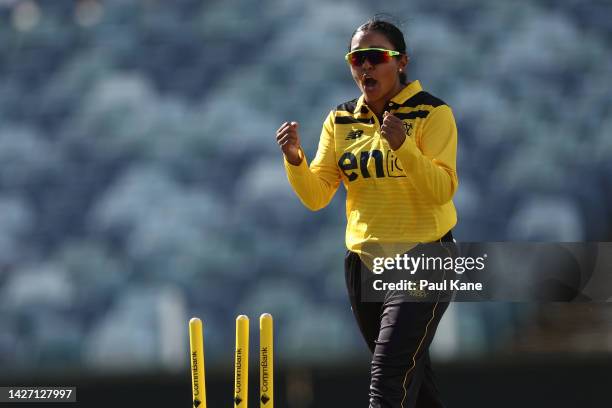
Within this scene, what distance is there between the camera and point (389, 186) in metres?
3.29

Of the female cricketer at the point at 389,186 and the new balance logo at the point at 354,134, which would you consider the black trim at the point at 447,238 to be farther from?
the new balance logo at the point at 354,134

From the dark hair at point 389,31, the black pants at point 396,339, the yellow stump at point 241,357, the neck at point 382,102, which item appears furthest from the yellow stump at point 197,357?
the dark hair at point 389,31

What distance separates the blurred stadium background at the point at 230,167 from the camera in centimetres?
548

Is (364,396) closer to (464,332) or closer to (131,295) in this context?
(464,332)

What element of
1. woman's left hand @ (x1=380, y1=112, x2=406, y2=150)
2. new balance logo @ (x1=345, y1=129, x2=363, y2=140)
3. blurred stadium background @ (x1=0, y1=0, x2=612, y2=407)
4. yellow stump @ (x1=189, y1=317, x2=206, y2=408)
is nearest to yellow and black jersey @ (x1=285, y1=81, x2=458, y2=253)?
new balance logo @ (x1=345, y1=129, x2=363, y2=140)

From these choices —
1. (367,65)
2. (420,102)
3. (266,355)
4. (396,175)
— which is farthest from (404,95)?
(266,355)

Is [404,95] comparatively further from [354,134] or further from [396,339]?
Answer: [396,339]

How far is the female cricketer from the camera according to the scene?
3205 millimetres

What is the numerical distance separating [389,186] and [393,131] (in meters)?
0.28

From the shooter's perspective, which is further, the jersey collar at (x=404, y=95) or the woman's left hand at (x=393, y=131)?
the jersey collar at (x=404, y=95)

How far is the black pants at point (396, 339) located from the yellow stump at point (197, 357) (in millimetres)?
485

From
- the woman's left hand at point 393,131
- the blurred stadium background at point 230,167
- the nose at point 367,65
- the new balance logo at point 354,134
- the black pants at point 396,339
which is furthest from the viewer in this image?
the blurred stadium background at point 230,167

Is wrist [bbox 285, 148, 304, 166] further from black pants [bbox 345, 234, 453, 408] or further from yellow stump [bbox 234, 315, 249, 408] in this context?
yellow stump [bbox 234, 315, 249, 408]

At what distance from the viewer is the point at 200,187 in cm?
569
